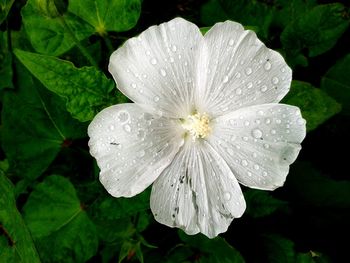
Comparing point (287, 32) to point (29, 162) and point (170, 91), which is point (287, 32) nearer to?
point (170, 91)

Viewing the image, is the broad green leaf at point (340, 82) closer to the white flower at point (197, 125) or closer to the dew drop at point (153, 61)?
the white flower at point (197, 125)

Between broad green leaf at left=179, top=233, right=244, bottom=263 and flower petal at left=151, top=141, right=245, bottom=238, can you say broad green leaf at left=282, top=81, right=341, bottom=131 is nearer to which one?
flower petal at left=151, top=141, right=245, bottom=238

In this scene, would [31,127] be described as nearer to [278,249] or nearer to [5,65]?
[5,65]

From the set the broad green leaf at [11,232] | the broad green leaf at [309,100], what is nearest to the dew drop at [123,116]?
the broad green leaf at [11,232]

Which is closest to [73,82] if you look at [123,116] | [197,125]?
[123,116]

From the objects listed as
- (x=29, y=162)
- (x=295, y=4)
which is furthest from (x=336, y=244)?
(x=29, y=162)
